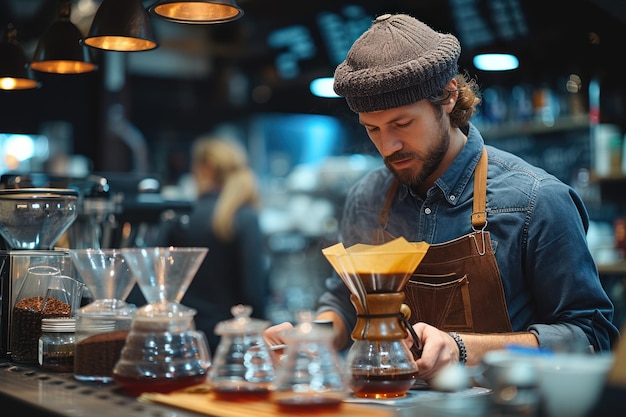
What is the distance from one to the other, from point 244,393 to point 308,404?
18 centimetres

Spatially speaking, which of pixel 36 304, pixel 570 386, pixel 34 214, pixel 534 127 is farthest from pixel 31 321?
pixel 534 127

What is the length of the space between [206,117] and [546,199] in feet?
20.0

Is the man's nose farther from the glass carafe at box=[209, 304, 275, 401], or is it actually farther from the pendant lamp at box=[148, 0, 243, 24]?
the glass carafe at box=[209, 304, 275, 401]

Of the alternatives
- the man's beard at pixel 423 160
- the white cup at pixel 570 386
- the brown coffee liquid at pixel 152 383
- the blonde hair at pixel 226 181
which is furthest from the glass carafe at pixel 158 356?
the blonde hair at pixel 226 181

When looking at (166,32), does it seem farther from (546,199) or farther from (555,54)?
(546,199)

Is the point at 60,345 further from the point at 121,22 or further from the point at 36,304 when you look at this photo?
the point at 121,22

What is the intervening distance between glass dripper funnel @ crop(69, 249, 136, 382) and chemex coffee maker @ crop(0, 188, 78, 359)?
0.37 m

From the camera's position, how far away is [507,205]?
2.36 meters

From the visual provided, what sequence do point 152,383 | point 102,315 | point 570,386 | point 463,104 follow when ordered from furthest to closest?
point 463,104, point 102,315, point 152,383, point 570,386

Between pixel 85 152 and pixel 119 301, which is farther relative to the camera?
pixel 85 152

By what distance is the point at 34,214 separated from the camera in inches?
92.3

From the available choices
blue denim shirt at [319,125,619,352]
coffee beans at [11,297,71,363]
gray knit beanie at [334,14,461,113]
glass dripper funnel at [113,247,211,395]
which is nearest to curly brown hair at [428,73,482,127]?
blue denim shirt at [319,125,619,352]

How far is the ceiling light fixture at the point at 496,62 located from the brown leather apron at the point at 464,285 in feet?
6.84

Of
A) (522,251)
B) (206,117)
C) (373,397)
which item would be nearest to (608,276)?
(522,251)
